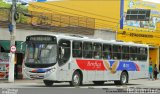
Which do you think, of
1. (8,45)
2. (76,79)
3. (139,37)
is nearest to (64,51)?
(76,79)

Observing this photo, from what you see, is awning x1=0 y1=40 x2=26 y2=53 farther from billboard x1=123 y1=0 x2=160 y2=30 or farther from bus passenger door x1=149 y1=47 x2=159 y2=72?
bus passenger door x1=149 y1=47 x2=159 y2=72

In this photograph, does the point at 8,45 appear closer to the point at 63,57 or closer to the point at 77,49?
the point at 77,49

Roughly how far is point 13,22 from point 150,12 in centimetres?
2435

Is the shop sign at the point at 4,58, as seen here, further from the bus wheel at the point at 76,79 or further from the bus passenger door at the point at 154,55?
the bus passenger door at the point at 154,55

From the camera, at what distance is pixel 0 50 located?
128 ft

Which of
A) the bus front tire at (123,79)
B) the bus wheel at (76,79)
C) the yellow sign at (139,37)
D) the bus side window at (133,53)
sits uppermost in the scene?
the yellow sign at (139,37)

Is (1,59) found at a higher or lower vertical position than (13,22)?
lower

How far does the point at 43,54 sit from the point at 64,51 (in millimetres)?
1376

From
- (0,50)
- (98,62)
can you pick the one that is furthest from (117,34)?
(98,62)

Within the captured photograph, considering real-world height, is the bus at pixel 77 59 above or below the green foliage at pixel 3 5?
below

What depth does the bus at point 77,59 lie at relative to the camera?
28.0 metres

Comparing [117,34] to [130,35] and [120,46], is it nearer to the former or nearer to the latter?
[130,35]

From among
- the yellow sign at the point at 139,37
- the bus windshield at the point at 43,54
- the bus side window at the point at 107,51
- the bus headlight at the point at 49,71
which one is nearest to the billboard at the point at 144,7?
the yellow sign at the point at 139,37

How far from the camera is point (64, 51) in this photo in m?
28.5
